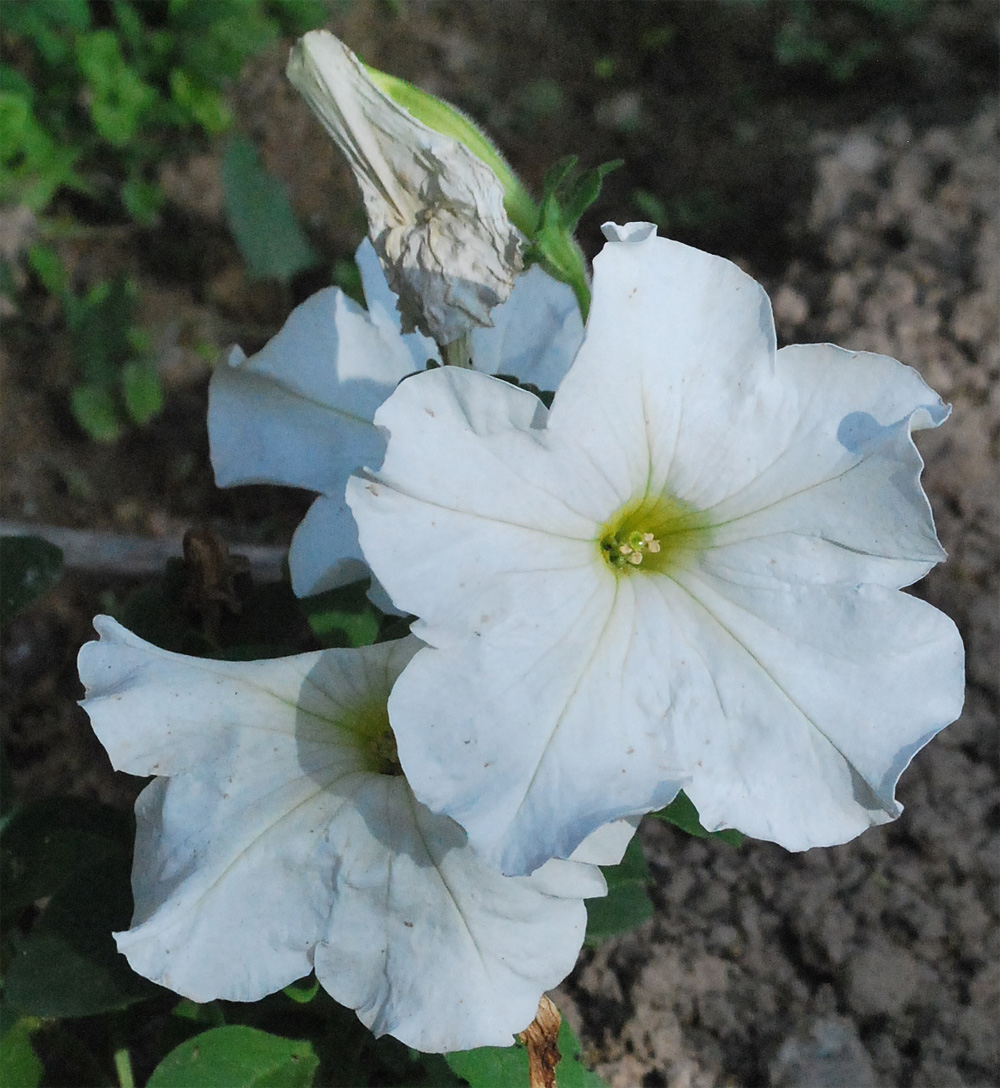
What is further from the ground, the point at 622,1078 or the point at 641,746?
the point at 641,746

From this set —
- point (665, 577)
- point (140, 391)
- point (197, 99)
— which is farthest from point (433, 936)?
point (197, 99)

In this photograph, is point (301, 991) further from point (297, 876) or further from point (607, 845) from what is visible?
point (607, 845)

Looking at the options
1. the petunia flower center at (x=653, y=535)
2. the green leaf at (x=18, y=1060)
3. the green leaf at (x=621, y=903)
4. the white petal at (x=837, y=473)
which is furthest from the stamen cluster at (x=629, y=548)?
the green leaf at (x=18, y=1060)

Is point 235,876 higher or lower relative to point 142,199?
higher

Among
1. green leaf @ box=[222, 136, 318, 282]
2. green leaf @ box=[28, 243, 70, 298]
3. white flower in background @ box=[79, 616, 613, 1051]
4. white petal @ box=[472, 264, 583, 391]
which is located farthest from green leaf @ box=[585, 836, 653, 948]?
green leaf @ box=[28, 243, 70, 298]

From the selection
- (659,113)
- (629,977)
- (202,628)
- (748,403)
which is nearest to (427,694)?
(748,403)

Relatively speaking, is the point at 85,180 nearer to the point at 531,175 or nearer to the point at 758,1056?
the point at 531,175

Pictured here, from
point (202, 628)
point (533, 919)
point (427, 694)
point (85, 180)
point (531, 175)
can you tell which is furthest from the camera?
point (531, 175)

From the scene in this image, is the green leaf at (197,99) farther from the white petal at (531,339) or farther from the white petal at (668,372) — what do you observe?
the white petal at (668,372)
